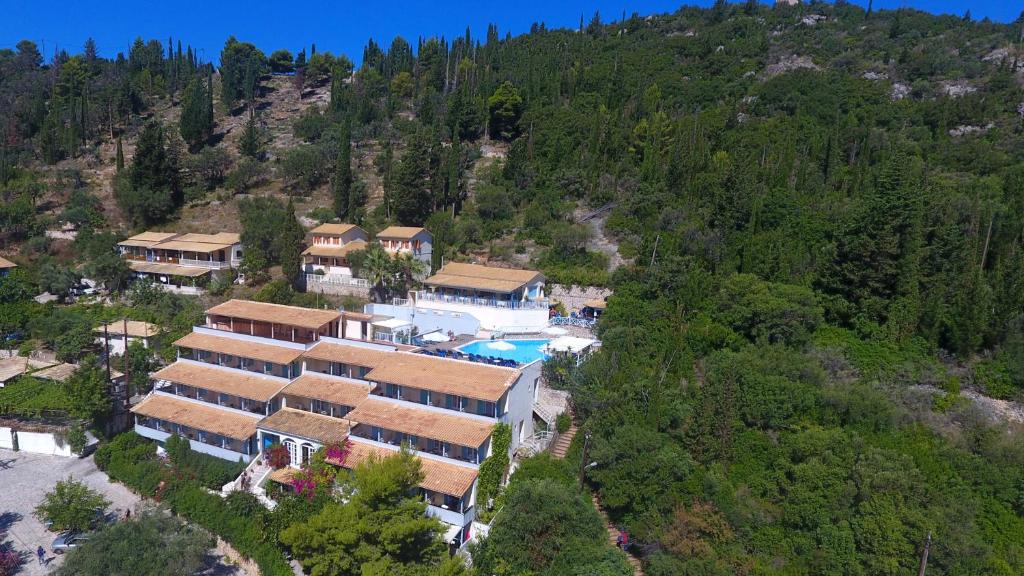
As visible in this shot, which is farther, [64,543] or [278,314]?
[278,314]

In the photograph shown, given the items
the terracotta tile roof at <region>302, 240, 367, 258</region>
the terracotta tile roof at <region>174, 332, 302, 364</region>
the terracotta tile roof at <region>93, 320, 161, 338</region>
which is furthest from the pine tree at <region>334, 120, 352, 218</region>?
the terracotta tile roof at <region>174, 332, 302, 364</region>

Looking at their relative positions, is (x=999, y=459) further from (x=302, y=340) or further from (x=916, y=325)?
(x=302, y=340)

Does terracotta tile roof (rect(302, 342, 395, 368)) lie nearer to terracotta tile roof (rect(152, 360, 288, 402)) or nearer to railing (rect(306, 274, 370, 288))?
terracotta tile roof (rect(152, 360, 288, 402))

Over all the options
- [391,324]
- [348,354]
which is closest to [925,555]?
[348,354]

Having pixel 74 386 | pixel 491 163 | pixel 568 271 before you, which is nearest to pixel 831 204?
pixel 568 271

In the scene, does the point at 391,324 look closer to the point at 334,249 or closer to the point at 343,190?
the point at 334,249
